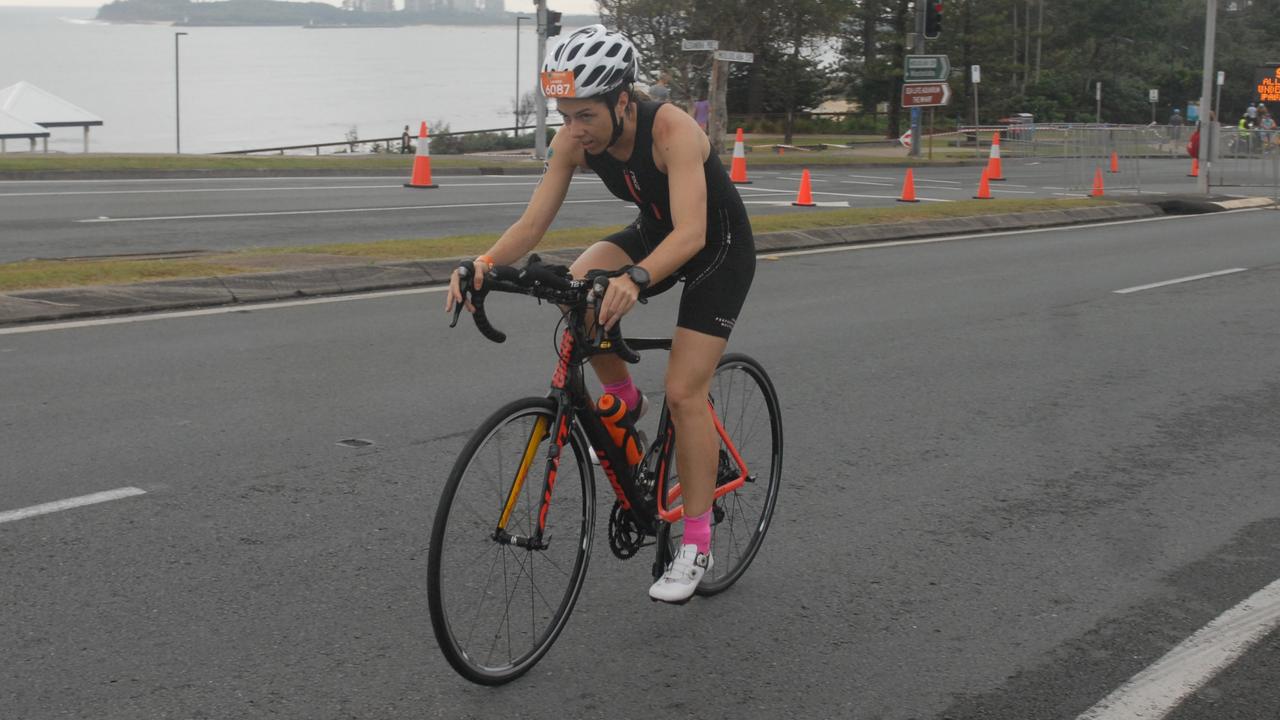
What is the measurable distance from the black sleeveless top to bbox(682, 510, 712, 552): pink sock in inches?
34.4

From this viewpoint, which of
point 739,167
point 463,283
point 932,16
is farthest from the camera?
point 932,16

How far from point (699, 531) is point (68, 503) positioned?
8.27ft

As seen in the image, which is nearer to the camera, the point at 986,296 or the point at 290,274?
the point at 290,274

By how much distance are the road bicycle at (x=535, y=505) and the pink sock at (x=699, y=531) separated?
0.07 metres

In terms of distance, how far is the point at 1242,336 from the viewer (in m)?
10.6

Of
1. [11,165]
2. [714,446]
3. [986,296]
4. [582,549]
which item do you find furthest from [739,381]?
[11,165]

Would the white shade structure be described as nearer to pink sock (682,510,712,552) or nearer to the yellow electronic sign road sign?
the yellow electronic sign road sign

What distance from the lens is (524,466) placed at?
411 cm

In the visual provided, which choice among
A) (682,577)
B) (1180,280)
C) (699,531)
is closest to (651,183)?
(699,531)

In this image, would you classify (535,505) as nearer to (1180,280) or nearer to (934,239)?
(1180,280)

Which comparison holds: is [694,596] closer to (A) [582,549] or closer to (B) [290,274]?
(A) [582,549]

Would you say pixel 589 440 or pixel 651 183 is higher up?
pixel 651 183

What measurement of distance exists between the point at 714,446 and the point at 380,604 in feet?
3.84

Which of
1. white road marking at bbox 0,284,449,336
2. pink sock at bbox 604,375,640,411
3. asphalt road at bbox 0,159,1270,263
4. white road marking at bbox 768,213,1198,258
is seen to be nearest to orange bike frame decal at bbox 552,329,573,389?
pink sock at bbox 604,375,640,411
